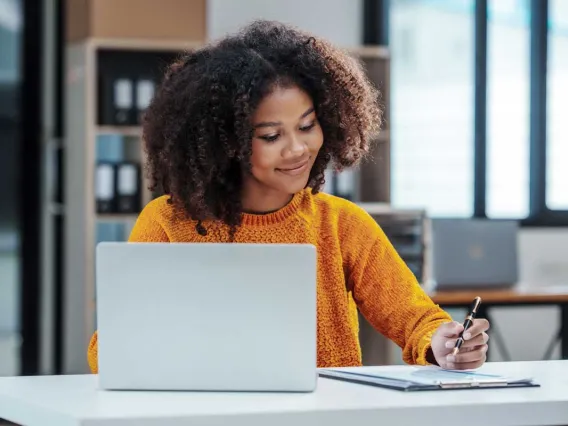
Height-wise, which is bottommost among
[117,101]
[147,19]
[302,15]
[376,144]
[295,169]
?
[295,169]

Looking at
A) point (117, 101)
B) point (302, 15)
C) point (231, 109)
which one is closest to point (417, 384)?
point (231, 109)

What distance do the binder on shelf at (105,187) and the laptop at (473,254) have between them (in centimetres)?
143

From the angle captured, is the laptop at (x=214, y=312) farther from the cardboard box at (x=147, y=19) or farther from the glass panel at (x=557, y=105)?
the glass panel at (x=557, y=105)

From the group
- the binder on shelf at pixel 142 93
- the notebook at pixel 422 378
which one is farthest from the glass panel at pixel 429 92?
the notebook at pixel 422 378

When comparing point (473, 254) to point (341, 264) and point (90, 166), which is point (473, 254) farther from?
point (341, 264)

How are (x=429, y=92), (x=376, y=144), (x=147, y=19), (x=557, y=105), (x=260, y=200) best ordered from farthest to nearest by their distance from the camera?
(x=557, y=105)
(x=429, y=92)
(x=376, y=144)
(x=147, y=19)
(x=260, y=200)

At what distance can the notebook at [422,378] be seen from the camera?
153cm

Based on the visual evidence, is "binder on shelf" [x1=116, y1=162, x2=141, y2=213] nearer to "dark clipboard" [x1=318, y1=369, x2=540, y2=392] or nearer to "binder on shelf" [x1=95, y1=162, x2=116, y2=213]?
"binder on shelf" [x1=95, y1=162, x2=116, y2=213]

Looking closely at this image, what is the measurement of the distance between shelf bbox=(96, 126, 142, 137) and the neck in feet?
8.43

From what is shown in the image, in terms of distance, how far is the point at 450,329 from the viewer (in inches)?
70.6

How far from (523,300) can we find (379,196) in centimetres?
97

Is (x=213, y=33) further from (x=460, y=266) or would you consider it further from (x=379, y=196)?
(x=460, y=266)

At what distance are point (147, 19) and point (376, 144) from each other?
1.17 m

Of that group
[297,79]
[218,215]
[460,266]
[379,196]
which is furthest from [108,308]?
[379,196]
